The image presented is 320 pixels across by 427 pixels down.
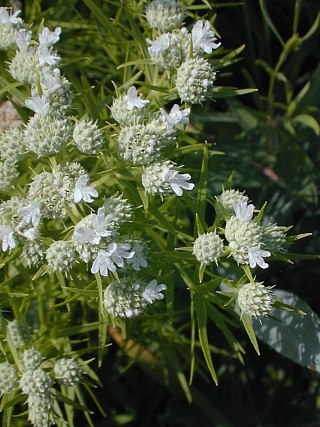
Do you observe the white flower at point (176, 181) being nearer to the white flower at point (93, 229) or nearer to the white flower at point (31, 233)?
the white flower at point (93, 229)

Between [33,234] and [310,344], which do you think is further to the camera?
[310,344]

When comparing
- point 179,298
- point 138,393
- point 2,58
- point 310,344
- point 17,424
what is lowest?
point 138,393

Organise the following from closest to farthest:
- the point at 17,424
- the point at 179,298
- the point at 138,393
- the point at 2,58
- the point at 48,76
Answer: the point at 48,76 < the point at 2,58 < the point at 17,424 < the point at 179,298 < the point at 138,393

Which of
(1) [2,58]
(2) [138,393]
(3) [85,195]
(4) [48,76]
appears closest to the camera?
(3) [85,195]

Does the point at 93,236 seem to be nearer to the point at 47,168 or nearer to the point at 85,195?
the point at 85,195

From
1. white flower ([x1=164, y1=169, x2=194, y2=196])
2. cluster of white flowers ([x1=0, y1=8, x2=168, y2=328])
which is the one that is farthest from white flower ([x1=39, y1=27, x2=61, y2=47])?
white flower ([x1=164, y1=169, x2=194, y2=196])

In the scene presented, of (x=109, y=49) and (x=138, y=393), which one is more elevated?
(x=109, y=49)

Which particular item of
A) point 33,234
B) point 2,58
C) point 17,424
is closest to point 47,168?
point 33,234
